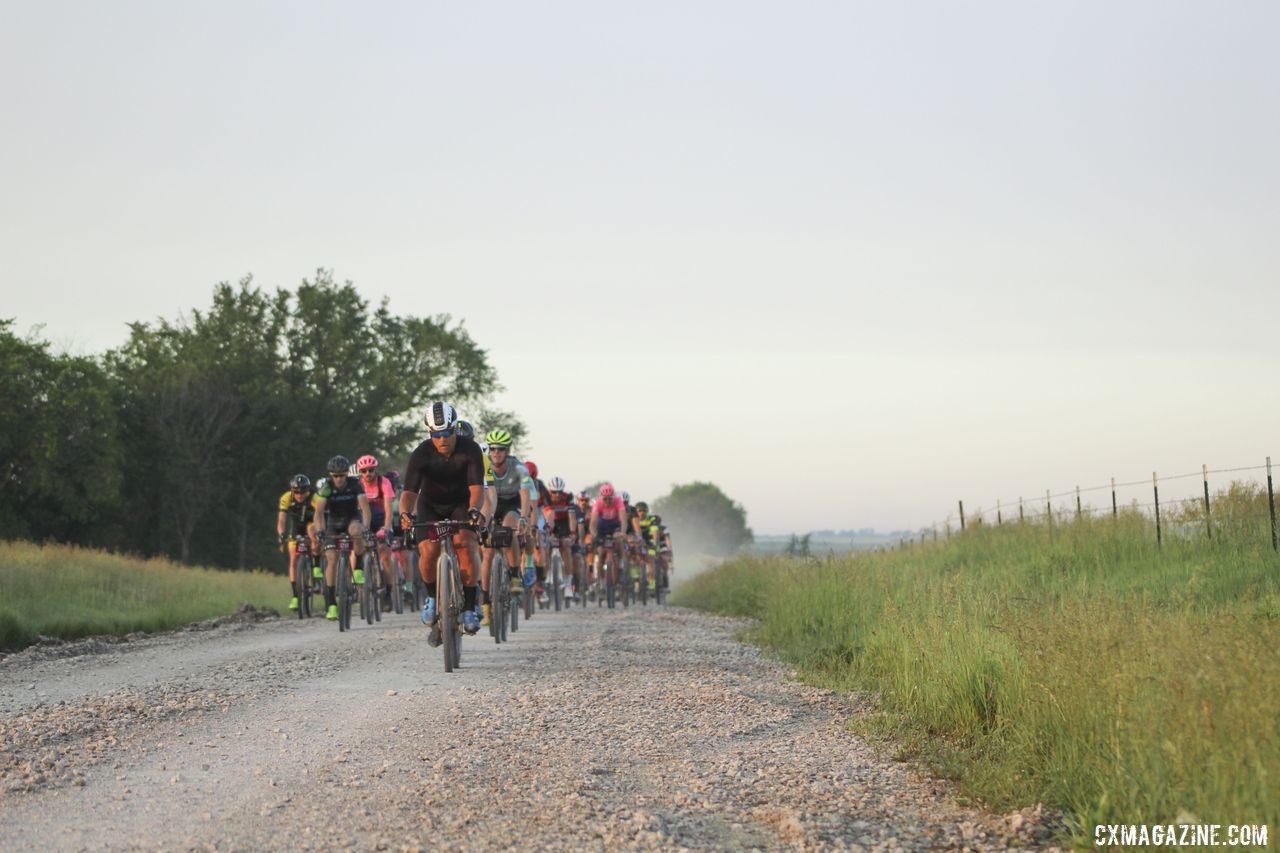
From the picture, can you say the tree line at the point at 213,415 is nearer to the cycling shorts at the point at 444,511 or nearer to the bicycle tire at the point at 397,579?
the bicycle tire at the point at 397,579

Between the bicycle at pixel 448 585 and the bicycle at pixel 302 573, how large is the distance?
361 inches

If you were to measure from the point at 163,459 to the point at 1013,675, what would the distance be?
193 feet

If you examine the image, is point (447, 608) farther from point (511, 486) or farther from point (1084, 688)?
point (1084, 688)

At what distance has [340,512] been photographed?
803 inches

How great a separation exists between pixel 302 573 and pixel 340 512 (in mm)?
2892

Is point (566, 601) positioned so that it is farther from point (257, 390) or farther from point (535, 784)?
point (257, 390)

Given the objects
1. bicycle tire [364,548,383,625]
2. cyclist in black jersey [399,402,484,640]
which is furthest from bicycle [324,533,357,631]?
cyclist in black jersey [399,402,484,640]

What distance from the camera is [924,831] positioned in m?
6.64

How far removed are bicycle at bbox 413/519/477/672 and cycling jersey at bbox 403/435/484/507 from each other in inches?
12.3

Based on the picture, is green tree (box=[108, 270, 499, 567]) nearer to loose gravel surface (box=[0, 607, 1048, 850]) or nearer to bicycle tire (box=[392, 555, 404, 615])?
bicycle tire (box=[392, 555, 404, 615])

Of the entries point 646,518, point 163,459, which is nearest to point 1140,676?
point 646,518

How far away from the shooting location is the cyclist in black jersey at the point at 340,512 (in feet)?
65.6

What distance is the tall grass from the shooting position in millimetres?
6168

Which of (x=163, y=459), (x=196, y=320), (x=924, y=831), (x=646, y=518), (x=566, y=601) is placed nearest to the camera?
(x=924, y=831)
